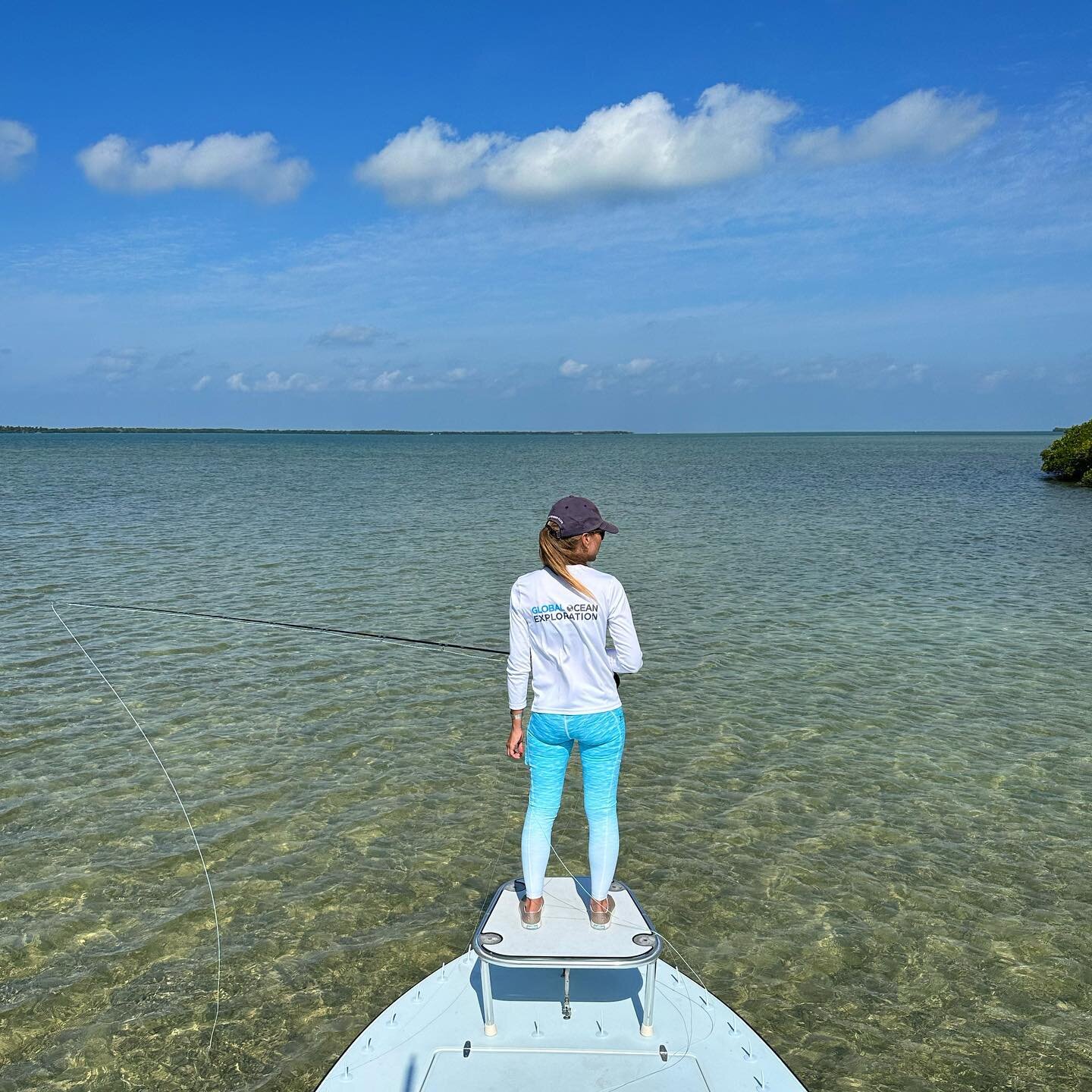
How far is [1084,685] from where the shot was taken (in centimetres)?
1266

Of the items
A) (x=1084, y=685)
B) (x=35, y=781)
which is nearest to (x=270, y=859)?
(x=35, y=781)

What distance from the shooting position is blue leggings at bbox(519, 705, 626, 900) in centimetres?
512

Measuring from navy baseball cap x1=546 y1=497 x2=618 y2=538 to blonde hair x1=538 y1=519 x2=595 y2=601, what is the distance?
0.03 m

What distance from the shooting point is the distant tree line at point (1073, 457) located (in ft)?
185

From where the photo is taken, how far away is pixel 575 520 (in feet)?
16.1

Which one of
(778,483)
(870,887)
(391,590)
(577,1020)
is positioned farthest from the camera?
(778,483)

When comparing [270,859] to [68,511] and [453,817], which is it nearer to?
[453,817]

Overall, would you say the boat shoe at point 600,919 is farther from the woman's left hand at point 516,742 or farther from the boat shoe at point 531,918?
the woman's left hand at point 516,742

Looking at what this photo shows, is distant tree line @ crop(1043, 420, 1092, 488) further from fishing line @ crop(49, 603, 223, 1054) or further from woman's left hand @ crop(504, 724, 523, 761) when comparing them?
woman's left hand @ crop(504, 724, 523, 761)

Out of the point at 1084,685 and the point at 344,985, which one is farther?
the point at 1084,685

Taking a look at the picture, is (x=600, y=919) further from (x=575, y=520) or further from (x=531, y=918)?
(x=575, y=520)

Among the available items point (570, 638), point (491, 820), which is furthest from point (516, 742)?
point (491, 820)

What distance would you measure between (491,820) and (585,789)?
3495 mm

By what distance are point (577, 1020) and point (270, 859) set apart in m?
3.55
